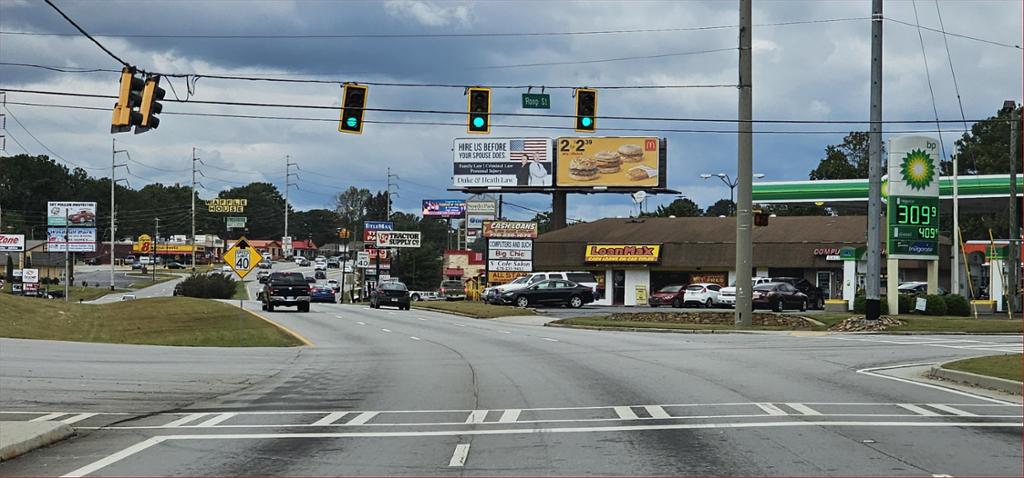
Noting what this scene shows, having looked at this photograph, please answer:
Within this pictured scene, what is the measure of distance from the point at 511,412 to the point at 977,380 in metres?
8.78

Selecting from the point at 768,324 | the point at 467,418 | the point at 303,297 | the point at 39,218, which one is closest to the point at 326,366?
the point at 467,418

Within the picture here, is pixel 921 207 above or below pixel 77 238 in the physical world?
above

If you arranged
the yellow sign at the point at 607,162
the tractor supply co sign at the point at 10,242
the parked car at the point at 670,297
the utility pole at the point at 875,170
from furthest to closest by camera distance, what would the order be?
the tractor supply co sign at the point at 10,242 → the yellow sign at the point at 607,162 → the parked car at the point at 670,297 → the utility pole at the point at 875,170

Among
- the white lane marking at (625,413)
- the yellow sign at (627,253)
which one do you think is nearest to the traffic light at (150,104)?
the white lane marking at (625,413)

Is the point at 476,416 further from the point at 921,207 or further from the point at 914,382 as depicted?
the point at 921,207

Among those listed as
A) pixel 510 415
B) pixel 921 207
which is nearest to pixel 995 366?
pixel 510 415

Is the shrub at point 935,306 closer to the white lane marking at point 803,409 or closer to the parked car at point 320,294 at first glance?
the white lane marking at point 803,409

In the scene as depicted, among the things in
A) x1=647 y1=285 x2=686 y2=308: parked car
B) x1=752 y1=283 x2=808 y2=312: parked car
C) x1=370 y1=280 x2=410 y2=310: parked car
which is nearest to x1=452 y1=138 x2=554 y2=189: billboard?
x1=647 y1=285 x2=686 y2=308: parked car

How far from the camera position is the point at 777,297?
50.1 meters

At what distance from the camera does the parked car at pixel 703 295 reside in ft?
192

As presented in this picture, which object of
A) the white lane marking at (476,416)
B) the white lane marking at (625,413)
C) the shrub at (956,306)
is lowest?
the white lane marking at (476,416)

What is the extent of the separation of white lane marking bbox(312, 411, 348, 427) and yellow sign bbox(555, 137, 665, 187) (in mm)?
73420

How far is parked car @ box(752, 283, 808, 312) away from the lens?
5009 centimetres

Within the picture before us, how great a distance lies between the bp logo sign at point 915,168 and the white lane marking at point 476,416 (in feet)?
95.8
